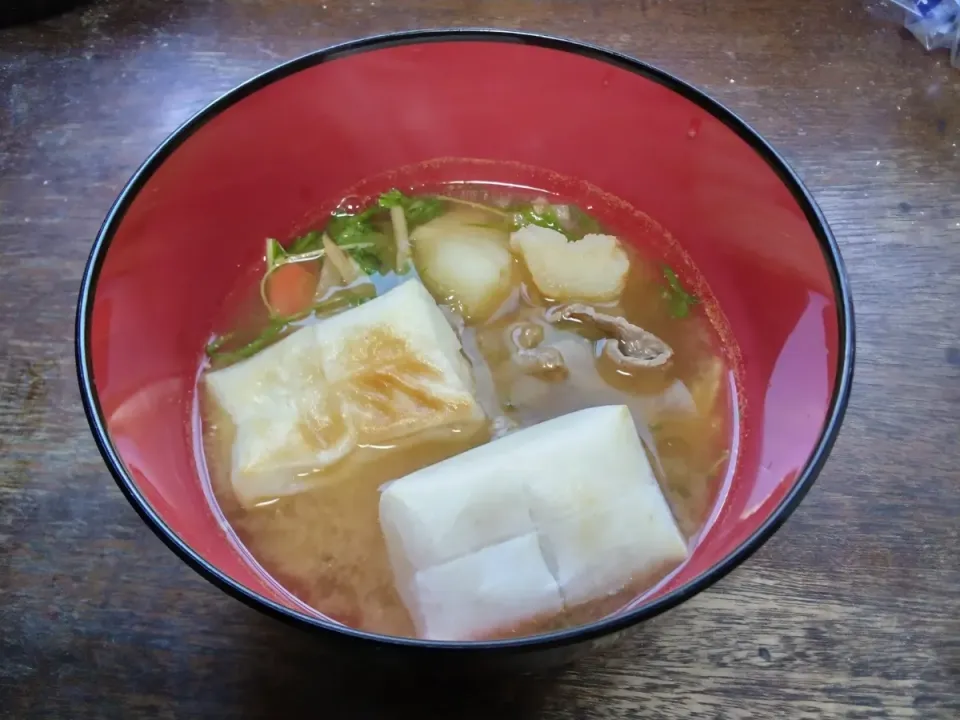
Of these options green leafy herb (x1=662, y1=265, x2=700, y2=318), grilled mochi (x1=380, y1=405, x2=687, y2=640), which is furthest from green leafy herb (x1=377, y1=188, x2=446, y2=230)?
grilled mochi (x1=380, y1=405, x2=687, y2=640)

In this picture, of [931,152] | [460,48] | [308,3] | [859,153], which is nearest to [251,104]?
[460,48]

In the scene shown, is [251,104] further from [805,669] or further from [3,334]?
[805,669]

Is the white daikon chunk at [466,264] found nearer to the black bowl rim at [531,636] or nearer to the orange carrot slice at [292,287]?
the orange carrot slice at [292,287]

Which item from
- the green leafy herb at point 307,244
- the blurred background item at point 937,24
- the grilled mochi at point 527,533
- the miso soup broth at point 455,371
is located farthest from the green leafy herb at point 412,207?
the blurred background item at point 937,24

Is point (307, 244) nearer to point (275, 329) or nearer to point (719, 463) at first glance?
point (275, 329)

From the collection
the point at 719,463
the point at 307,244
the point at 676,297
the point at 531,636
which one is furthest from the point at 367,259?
the point at 531,636

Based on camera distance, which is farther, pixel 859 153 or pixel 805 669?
pixel 859 153

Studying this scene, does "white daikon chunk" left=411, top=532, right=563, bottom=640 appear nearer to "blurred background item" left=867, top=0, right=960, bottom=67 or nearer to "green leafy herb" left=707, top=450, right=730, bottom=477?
"green leafy herb" left=707, top=450, right=730, bottom=477
